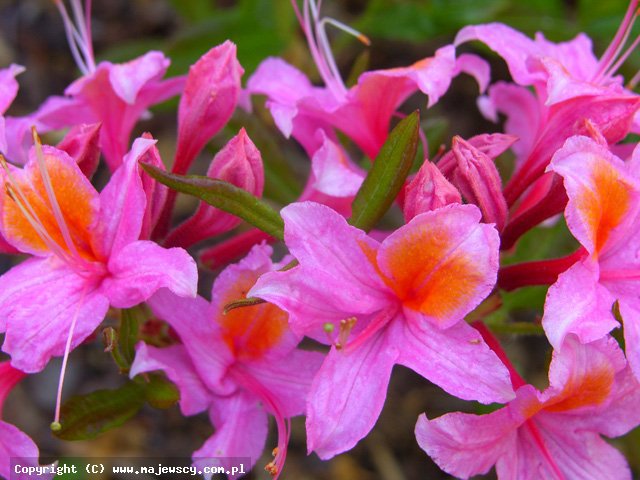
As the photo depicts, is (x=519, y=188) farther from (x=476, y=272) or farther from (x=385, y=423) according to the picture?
(x=385, y=423)

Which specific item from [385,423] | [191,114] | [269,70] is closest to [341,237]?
[191,114]

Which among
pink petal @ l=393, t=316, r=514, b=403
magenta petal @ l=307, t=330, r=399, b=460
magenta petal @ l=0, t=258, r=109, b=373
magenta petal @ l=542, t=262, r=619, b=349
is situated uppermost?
magenta petal @ l=542, t=262, r=619, b=349

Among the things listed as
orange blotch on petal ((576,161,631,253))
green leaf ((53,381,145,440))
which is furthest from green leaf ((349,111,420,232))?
green leaf ((53,381,145,440))

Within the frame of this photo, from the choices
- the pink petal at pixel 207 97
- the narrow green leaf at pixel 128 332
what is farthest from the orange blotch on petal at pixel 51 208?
the pink petal at pixel 207 97

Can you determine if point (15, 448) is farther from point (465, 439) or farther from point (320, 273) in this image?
point (465, 439)

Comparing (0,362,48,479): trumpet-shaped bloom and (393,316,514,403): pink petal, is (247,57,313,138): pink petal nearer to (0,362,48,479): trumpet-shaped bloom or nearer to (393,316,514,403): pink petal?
(393,316,514,403): pink petal

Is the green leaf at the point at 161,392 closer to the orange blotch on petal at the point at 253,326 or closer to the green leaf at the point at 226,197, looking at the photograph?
the orange blotch on petal at the point at 253,326
